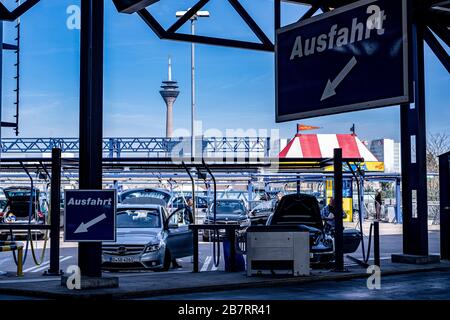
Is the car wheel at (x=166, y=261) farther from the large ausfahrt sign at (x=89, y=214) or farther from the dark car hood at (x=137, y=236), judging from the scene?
the large ausfahrt sign at (x=89, y=214)

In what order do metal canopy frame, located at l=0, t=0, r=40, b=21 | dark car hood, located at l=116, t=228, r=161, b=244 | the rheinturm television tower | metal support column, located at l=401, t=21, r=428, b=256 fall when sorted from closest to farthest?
metal canopy frame, located at l=0, t=0, r=40, b=21
dark car hood, located at l=116, t=228, r=161, b=244
metal support column, located at l=401, t=21, r=428, b=256
the rheinturm television tower

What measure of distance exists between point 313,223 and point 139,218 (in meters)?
4.06

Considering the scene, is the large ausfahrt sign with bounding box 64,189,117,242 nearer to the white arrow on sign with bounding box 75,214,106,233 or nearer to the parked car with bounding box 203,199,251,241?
the white arrow on sign with bounding box 75,214,106,233

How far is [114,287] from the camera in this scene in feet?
38.9

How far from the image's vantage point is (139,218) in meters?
17.0

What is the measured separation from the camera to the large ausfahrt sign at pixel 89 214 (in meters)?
11.8

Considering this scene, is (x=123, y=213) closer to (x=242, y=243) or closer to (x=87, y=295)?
(x=242, y=243)

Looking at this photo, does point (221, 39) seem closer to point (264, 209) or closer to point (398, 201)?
point (264, 209)

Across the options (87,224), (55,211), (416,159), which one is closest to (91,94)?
(87,224)

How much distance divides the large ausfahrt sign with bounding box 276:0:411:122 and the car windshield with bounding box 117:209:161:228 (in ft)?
18.5

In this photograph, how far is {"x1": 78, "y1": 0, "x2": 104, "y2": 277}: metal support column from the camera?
11906mm

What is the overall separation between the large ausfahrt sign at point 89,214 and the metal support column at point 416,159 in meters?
7.53

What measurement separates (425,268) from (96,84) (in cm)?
810

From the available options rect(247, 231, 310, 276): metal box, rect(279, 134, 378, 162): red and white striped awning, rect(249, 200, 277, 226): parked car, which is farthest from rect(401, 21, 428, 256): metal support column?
rect(279, 134, 378, 162): red and white striped awning
